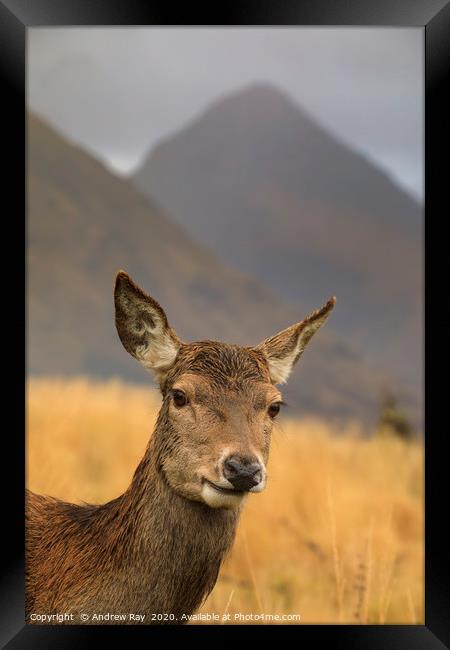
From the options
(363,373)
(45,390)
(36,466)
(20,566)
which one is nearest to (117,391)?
(45,390)

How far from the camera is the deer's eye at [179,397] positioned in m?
4.72

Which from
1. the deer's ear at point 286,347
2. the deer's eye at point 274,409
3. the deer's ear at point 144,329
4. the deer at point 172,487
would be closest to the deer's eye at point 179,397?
the deer at point 172,487

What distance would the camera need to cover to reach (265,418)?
4.75 m

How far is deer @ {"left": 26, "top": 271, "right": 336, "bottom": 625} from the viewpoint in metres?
4.65

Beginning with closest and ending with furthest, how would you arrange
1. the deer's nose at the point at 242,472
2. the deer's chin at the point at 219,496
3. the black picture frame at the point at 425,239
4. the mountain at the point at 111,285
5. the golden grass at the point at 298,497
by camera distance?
the deer's nose at the point at 242,472 < the deer's chin at the point at 219,496 < the black picture frame at the point at 425,239 < the golden grass at the point at 298,497 < the mountain at the point at 111,285

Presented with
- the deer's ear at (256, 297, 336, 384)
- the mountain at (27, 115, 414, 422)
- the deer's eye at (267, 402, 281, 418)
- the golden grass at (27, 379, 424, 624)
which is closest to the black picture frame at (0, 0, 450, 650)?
the deer's ear at (256, 297, 336, 384)

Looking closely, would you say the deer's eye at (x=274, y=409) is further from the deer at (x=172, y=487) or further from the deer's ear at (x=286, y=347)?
the deer's ear at (x=286, y=347)

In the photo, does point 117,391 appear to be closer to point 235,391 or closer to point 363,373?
point 235,391

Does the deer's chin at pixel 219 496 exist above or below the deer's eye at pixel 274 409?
below

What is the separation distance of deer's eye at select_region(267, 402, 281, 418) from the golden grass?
0.44 meters

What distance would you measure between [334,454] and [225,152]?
196 ft

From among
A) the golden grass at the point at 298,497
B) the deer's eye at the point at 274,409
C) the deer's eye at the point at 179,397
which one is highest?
the deer's eye at the point at 179,397

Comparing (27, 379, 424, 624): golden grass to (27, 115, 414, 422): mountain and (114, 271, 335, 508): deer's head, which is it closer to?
(114, 271, 335, 508): deer's head

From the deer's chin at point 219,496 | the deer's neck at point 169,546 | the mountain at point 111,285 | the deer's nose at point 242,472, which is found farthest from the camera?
the mountain at point 111,285
